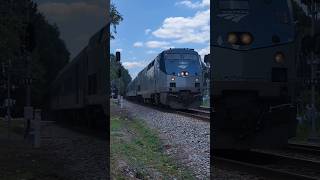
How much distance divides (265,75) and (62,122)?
90.2 inches

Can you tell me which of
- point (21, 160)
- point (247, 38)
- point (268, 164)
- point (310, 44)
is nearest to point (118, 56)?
point (247, 38)

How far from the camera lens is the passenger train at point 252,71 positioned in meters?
5.76

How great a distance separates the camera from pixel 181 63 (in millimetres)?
5438

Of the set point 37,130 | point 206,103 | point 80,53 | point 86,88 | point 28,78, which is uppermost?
point 80,53

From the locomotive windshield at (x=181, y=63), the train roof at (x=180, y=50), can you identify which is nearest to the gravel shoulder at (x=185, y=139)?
the locomotive windshield at (x=181, y=63)

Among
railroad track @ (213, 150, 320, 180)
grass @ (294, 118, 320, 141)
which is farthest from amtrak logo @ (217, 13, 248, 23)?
grass @ (294, 118, 320, 141)

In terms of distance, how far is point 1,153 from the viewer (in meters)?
6.39

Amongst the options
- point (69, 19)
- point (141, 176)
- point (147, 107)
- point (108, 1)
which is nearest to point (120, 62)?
point (108, 1)

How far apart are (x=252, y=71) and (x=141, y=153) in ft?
4.95

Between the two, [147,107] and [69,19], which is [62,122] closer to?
[69,19]

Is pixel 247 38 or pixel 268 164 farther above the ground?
pixel 247 38

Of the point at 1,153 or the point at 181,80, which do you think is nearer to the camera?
the point at 181,80

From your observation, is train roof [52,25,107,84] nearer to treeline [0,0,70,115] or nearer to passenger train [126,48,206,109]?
treeline [0,0,70,115]

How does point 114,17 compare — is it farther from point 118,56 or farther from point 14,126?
point 14,126
